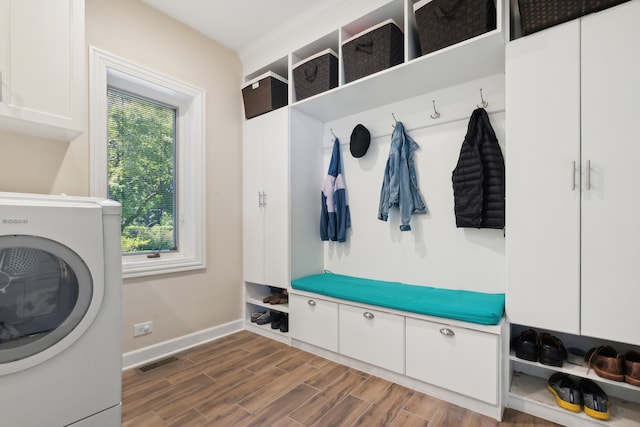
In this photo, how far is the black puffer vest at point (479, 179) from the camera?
1865mm

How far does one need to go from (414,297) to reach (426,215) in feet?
2.19

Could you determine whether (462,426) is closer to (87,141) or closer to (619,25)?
(619,25)

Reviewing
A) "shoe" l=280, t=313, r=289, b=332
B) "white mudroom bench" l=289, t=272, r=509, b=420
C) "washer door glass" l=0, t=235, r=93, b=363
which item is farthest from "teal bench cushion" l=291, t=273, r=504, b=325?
"washer door glass" l=0, t=235, r=93, b=363

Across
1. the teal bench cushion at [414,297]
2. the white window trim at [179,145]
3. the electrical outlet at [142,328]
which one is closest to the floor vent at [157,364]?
the electrical outlet at [142,328]

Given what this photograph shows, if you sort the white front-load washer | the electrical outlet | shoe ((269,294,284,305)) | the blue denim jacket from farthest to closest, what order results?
shoe ((269,294,284,305)) < the blue denim jacket < the electrical outlet < the white front-load washer

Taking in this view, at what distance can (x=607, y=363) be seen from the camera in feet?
4.72

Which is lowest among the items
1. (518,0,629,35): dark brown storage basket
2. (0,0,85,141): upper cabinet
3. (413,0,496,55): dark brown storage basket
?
(0,0,85,141): upper cabinet

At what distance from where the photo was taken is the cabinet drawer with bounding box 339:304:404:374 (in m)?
1.87

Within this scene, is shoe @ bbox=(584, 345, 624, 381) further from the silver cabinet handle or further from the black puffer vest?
the black puffer vest

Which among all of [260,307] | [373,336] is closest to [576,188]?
[373,336]

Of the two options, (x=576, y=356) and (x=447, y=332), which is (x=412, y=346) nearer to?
(x=447, y=332)

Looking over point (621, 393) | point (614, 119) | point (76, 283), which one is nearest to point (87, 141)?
point (76, 283)

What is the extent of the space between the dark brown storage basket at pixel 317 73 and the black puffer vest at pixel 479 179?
3.46 ft

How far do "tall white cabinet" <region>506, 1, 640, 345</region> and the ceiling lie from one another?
1.51 metres
